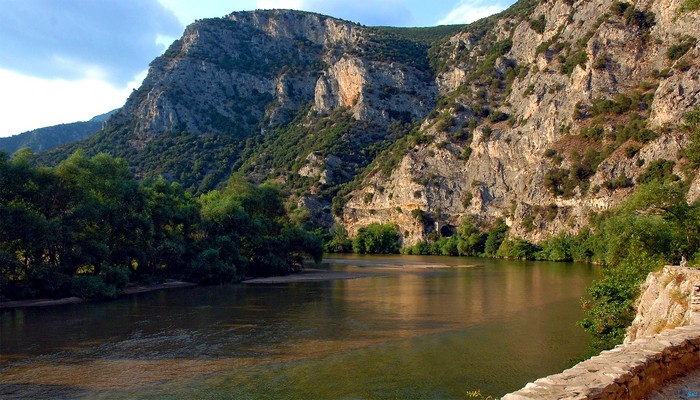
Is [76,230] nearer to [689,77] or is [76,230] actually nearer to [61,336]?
[61,336]

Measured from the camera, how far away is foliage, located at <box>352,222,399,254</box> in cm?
11244

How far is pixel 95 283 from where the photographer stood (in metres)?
38.8

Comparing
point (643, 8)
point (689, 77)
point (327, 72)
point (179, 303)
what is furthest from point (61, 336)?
point (327, 72)

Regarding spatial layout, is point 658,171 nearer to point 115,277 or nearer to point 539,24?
point 539,24

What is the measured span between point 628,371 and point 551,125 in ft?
319

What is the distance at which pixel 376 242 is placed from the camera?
112562 mm

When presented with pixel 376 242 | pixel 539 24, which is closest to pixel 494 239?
pixel 376 242

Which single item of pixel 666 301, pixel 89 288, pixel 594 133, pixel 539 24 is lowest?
pixel 89 288

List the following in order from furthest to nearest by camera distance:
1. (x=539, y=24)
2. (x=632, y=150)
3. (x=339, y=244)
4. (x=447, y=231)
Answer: (x=539, y=24) → (x=339, y=244) → (x=447, y=231) → (x=632, y=150)

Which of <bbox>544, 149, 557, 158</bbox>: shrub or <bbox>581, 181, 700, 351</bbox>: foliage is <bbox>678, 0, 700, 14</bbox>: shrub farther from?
<bbox>544, 149, 557, 158</bbox>: shrub

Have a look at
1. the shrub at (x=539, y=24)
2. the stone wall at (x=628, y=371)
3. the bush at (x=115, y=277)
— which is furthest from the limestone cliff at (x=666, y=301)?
the shrub at (x=539, y=24)

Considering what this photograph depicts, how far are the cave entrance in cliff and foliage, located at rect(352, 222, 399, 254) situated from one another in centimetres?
1004

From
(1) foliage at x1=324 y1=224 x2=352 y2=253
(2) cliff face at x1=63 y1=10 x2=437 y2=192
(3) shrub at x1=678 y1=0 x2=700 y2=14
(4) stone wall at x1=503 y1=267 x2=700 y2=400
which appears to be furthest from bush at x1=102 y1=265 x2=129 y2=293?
(2) cliff face at x1=63 y1=10 x2=437 y2=192

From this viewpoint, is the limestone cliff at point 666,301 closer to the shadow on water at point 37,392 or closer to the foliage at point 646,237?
the foliage at point 646,237
